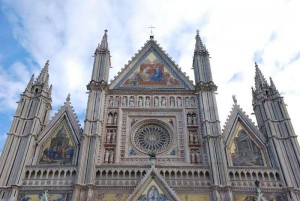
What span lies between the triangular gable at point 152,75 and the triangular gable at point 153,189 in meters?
6.75

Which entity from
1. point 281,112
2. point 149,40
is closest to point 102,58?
point 149,40

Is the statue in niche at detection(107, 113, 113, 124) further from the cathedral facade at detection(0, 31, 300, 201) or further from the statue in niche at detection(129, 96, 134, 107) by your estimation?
the statue in niche at detection(129, 96, 134, 107)

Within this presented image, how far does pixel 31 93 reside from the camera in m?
21.1

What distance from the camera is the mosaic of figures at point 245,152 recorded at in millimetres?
18406

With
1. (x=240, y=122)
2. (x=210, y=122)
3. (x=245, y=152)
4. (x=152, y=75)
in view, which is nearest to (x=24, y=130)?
(x=152, y=75)

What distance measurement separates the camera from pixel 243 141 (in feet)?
64.0

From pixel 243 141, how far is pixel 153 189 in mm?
6412

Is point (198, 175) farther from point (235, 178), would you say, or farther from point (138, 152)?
point (138, 152)

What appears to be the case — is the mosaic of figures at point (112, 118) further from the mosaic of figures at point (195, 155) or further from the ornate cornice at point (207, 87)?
the ornate cornice at point (207, 87)

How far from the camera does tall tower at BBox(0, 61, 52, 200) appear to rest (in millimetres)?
17125

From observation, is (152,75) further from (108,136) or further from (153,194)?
Result: (153,194)

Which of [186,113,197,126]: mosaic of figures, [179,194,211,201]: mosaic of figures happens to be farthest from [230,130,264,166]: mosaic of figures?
[179,194,211,201]: mosaic of figures

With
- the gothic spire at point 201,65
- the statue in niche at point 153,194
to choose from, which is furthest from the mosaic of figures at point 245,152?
the statue in niche at point 153,194

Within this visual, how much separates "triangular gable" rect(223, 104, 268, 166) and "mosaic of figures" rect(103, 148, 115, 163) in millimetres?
6481
